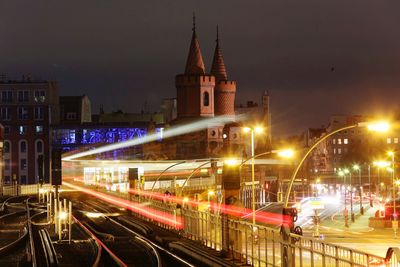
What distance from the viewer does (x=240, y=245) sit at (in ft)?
87.0

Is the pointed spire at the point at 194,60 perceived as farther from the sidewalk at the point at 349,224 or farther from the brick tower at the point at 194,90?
the sidewalk at the point at 349,224

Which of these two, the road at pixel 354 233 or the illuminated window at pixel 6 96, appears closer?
the road at pixel 354 233

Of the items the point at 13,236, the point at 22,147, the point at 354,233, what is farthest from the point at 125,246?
the point at 22,147

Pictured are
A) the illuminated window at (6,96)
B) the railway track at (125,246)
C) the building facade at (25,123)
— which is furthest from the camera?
the illuminated window at (6,96)

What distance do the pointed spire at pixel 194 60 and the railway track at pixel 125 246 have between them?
369ft

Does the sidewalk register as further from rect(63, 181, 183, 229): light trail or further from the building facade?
the building facade

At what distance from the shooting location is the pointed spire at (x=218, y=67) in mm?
170125

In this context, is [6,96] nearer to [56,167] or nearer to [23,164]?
[23,164]

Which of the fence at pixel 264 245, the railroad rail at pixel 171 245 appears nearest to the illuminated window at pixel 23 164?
the railroad rail at pixel 171 245

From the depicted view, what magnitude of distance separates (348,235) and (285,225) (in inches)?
1900

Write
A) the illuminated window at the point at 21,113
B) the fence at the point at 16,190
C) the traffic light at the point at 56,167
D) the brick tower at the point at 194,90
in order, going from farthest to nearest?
1. the brick tower at the point at 194,90
2. the illuminated window at the point at 21,113
3. the fence at the point at 16,190
4. the traffic light at the point at 56,167

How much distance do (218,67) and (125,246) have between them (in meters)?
139

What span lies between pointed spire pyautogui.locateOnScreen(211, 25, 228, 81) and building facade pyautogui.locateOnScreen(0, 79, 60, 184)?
38546 mm

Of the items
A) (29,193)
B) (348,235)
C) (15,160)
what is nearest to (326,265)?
(348,235)
